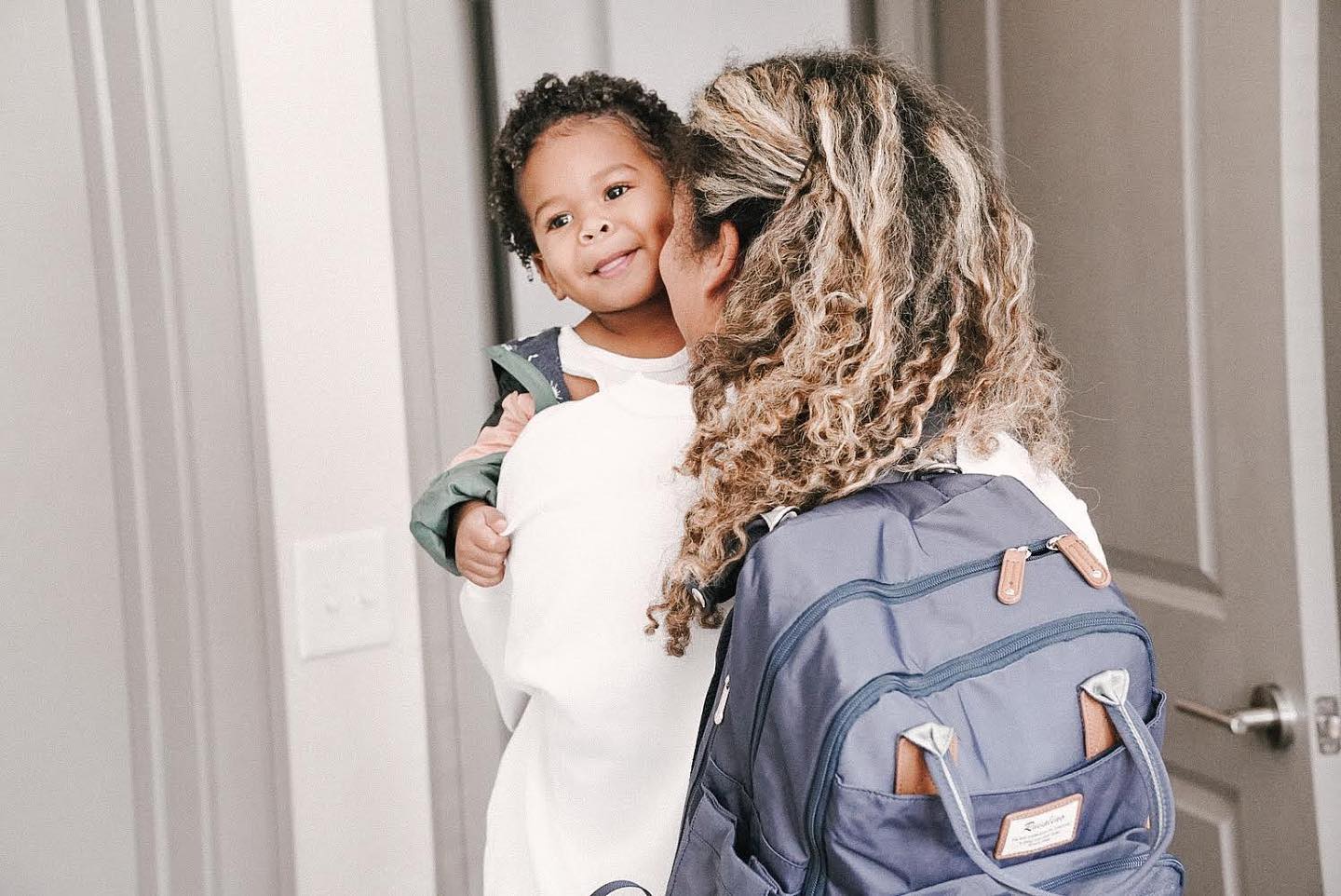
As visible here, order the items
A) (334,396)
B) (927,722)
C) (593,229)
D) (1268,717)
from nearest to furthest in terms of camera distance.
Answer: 1. (927,722)
2. (593,229)
3. (1268,717)
4. (334,396)

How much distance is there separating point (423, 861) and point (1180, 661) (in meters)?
0.96

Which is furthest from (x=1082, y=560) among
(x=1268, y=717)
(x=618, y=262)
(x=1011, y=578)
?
(x=1268, y=717)

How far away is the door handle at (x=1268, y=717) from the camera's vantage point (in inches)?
48.3

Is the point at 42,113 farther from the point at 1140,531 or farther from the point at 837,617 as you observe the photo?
the point at 1140,531

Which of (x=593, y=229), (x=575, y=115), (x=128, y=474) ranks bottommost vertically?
(x=128, y=474)

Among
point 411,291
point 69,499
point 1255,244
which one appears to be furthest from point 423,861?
point 1255,244

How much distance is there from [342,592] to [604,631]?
2.33 feet

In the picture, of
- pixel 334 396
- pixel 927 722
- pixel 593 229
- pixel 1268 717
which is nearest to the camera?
pixel 927 722

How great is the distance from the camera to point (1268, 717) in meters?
1.24

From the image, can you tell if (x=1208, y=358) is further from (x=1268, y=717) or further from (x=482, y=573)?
(x=482, y=573)

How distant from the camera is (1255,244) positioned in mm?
1234

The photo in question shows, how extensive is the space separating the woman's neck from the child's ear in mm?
46

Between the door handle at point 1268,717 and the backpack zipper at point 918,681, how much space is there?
0.65 metres

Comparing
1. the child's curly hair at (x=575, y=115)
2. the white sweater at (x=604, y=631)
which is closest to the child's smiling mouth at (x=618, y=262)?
the child's curly hair at (x=575, y=115)
